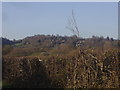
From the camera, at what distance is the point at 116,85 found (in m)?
9.66

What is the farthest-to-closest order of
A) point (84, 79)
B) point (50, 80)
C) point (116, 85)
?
point (50, 80)
point (84, 79)
point (116, 85)

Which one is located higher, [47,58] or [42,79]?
[47,58]

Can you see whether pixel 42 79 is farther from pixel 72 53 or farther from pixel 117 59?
pixel 117 59

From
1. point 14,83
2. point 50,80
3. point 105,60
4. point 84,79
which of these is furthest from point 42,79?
point 105,60

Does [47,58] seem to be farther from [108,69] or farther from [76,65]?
[108,69]

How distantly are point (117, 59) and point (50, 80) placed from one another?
10.1ft

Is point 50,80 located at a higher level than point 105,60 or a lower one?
lower

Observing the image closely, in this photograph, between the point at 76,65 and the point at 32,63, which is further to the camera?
the point at 32,63

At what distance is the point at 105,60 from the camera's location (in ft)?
33.2

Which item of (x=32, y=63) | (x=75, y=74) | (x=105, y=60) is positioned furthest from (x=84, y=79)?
Answer: (x=32, y=63)

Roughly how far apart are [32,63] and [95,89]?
337cm

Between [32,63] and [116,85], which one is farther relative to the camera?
[32,63]

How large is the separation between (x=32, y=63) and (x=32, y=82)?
960mm

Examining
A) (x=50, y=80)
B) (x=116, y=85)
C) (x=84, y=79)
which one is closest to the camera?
(x=116, y=85)
